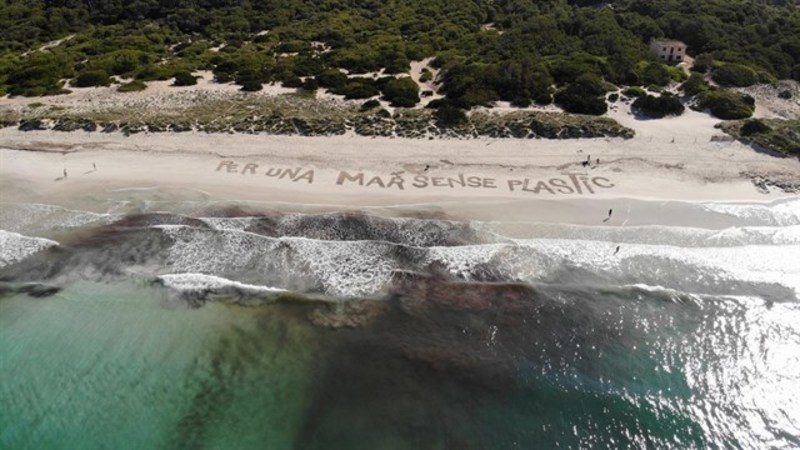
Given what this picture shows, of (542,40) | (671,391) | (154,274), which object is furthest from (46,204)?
(542,40)

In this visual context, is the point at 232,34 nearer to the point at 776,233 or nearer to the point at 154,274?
the point at 154,274

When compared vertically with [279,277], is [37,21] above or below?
above

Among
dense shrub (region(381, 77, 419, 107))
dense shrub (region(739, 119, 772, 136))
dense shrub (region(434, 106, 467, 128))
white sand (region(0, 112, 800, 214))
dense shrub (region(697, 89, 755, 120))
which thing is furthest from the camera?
dense shrub (region(381, 77, 419, 107))

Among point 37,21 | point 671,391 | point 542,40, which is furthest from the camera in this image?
point 37,21

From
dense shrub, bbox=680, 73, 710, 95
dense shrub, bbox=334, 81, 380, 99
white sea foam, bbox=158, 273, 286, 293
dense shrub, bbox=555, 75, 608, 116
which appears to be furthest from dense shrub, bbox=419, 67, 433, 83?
white sea foam, bbox=158, 273, 286, 293

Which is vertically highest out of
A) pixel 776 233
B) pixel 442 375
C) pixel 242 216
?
pixel 242 216

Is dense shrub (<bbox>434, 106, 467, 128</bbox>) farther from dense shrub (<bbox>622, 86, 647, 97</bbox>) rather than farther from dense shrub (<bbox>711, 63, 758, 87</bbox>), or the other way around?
dense shrub (<bbox>711, 63, 758, 87</bbox>)

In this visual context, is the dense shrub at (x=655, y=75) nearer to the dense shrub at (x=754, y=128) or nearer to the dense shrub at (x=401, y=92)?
the dense shrub at (x=754, y=128)

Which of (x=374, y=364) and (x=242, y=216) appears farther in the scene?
(x=242, y=216)
